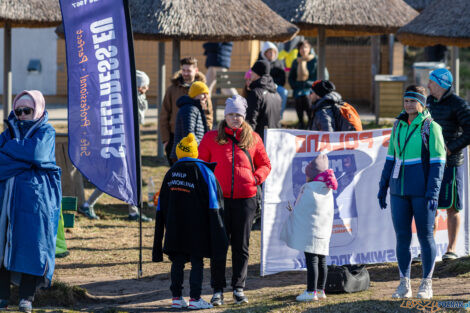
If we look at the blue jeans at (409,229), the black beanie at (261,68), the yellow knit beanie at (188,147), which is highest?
the black beanie at (261,68)

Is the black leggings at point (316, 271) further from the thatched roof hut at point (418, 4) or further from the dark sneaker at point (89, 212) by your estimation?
the thatched roof hut at point (418, 4)

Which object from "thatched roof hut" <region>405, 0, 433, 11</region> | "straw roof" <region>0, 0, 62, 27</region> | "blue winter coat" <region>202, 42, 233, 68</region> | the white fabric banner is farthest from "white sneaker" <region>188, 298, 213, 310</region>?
"thatched roof hut" <region>405, 0, 433, 11</region>

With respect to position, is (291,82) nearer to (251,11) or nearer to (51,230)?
(251,11)

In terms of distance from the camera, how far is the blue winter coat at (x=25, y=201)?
712 cm

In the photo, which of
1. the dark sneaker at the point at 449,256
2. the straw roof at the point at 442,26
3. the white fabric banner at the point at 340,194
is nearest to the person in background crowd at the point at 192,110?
the white fabric banner at the point at 340,194

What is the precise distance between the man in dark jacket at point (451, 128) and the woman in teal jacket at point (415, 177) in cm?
117

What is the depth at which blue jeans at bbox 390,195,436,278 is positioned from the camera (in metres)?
7.45

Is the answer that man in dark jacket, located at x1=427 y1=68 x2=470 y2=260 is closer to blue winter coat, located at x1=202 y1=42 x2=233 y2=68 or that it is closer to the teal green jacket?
the teal green jacket

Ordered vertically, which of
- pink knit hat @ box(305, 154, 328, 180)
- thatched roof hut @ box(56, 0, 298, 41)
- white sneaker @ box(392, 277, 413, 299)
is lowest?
white sneaker @ box(392, 277, 413, 299)

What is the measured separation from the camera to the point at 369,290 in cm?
814

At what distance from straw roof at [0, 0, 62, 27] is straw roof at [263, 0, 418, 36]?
3969 mm

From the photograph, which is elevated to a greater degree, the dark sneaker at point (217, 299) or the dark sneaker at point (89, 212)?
the dark sneaker at point (89, 212)

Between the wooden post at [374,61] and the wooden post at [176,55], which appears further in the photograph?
the wooden post at [374,61]

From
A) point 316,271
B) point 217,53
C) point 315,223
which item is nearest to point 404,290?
point 316,271
